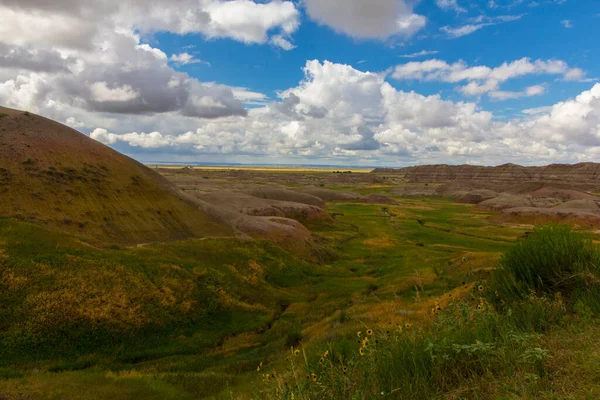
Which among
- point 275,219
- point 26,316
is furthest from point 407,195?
point 26,316

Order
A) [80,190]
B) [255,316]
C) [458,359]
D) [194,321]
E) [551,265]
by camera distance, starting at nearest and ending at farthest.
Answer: [458,359] < [551,265] < [194,321] < [255,316] < [80,190]

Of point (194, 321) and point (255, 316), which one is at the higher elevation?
point (194, 321)

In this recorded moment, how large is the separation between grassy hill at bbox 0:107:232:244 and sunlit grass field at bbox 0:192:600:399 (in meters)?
6.18

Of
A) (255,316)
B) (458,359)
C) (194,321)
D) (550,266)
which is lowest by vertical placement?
(255,316)

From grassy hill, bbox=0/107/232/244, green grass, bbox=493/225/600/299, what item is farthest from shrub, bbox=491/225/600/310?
grassy hill, bbox=0/107/232/244

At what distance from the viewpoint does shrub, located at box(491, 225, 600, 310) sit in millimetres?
8570

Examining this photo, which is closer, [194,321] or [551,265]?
[551,265]

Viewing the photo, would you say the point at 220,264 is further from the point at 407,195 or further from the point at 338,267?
the point at 407,195

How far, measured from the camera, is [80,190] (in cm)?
3334

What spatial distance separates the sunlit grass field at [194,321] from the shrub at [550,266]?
1084 millimetres

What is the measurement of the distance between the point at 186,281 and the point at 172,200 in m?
20.8

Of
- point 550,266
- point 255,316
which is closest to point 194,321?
point 255,316

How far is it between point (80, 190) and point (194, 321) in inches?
823

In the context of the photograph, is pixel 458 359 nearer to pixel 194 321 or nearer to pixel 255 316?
pixel 194 321
